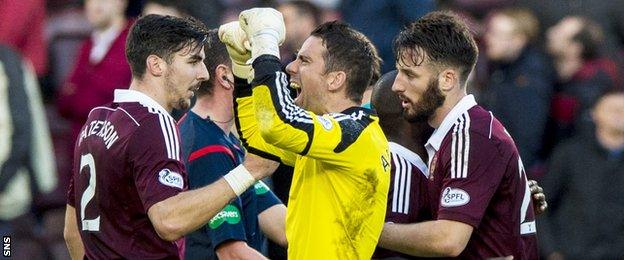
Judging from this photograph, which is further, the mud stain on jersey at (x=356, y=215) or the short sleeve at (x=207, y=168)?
the short sleeve at (x=207, y=168)

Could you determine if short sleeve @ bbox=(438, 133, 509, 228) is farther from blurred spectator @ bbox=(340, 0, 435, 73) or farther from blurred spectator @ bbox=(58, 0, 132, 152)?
blurred spectator @ bbox=(58, 0, 132, 152)

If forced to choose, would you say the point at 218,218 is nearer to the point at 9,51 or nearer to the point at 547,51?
the point at 9,51

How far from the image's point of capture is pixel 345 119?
21.8 ft

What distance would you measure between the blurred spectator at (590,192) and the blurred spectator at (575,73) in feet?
0.97

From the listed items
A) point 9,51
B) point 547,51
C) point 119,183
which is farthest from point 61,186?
point 119,183

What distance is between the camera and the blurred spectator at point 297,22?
11.6 m

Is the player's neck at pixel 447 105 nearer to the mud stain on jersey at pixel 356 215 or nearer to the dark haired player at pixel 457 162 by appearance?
the dark haired player at pixel 457 162

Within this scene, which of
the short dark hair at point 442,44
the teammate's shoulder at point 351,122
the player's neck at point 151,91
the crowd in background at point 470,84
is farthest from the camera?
the crowd in background at point 470,84

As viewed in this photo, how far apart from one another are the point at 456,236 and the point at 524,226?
1.37 feet

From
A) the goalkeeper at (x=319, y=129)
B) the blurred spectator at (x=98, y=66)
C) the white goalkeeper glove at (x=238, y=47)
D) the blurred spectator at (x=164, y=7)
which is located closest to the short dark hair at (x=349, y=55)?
the goalkeeper at (x=319, y=129)

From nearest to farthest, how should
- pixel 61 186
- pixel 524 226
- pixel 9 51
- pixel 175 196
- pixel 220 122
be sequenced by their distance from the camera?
pixel 175 196 < pixel 524 226 < pixel 220 122 < pixel 9 51 < pixel 61 186

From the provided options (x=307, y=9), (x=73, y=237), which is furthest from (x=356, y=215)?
(x=307, y=9)

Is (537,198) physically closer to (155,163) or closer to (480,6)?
(155,163)

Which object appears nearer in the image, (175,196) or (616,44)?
(175,196)
